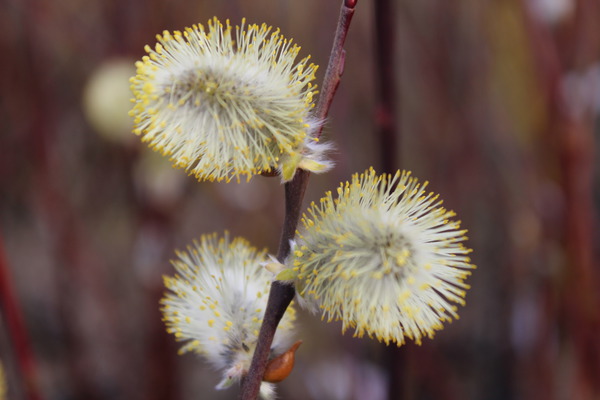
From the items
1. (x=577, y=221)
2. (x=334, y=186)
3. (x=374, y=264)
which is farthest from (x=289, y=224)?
(x=334, y=186)

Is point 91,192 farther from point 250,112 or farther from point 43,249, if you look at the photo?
point 250,112

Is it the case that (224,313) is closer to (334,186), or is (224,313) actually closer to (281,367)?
(281,367)

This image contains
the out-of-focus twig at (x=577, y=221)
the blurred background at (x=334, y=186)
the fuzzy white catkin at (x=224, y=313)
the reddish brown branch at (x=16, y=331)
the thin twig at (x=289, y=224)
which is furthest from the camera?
the blurred background at (x=334, y=186)

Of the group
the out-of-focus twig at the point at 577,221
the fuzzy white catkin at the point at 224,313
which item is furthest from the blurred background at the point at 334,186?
the fuzzy white catkin at the point at 224,313

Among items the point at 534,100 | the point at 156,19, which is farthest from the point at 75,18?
the point at 534,100

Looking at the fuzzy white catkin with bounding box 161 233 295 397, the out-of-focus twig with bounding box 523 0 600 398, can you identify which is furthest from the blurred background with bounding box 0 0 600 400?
the fuzzy white catkin with bounding box 161 233 295 397

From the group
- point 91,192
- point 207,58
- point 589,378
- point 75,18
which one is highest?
point 75,18

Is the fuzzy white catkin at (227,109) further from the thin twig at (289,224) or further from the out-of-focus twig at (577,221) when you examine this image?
the out-of-focus twig at (577,221)
